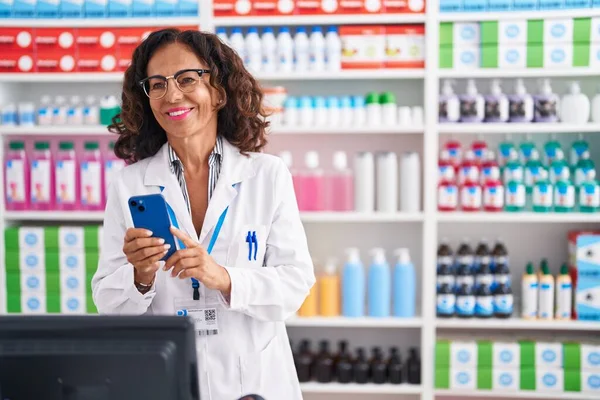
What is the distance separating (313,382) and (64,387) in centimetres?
268

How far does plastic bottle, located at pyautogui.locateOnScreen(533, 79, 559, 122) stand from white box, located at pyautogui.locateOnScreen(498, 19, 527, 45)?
0.84 ft

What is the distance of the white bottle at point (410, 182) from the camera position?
3.47 m

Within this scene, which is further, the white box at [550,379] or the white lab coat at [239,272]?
the white box at [550,379]

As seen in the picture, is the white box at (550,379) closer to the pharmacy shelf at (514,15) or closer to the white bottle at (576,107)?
the white bottle at (576,107)

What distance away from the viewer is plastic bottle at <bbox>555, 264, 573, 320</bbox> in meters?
3.43

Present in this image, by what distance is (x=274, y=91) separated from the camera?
3467mm

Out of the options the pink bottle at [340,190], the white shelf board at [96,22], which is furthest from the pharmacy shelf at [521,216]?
the white shelf board at [96,22]

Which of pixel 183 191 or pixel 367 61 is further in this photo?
pixel 367 61

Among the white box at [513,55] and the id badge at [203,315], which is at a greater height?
the white box at [513,55]

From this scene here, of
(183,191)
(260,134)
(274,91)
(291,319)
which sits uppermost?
(274,91)

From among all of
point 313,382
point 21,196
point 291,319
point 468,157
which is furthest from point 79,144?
point 468,157

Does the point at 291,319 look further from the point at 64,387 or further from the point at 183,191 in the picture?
the point at 64,387

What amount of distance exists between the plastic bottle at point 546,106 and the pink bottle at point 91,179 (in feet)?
7.29

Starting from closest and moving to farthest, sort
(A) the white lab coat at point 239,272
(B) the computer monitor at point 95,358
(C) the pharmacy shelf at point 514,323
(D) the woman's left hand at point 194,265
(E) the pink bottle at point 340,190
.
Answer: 1. (B) the computer monitor at point 95,358
2. (D) the woman's left hand at point 194,265
3. (A) the white lab coat at point 239,272
4. (C) the pharmacy shelf at point 514,323
5. (E) the pink bottle at point 340,190
